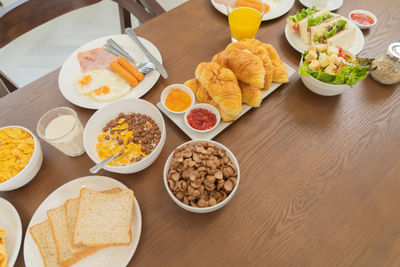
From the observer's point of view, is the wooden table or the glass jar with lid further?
the glass jar with lid

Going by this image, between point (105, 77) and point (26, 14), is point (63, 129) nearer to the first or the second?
point (105, 77)

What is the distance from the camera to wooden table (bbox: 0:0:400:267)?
2.45 ft

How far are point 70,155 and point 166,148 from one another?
1.22 ft

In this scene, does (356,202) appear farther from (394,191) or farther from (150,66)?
(150,66)

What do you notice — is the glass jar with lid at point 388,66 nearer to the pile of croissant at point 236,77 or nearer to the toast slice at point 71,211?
the pile of croissant at point 236,77

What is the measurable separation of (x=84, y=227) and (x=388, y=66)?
1.37m

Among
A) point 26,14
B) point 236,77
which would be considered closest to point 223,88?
point 236,77

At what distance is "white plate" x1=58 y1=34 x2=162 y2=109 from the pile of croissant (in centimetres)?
20

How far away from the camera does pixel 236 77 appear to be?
1.04 m

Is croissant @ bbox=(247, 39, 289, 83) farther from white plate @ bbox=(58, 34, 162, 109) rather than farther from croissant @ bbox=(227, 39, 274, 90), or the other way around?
white plate @ bbox=(58, 34, 162, 109)

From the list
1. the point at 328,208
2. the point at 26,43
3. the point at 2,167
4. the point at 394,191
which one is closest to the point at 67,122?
the point at 2,167

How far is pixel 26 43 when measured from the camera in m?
2.72

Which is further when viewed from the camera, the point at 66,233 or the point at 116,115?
the point at 116,115

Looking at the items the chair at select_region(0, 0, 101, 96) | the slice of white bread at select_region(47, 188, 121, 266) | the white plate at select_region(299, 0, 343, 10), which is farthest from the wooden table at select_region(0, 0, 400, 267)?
the white plate at select_region(299, 0, 343, 10)
